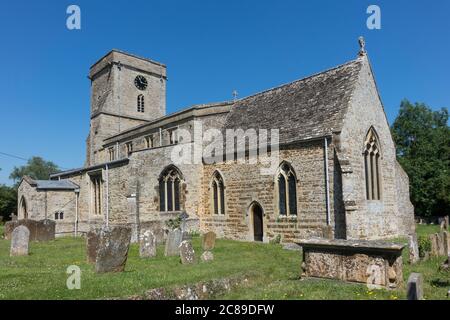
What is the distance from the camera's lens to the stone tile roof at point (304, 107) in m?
16.5

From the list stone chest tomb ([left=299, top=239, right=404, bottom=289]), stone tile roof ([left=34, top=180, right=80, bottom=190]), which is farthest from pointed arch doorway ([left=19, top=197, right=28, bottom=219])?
stone chest tomb ([left=299, top=239, right=404, bottom=289])

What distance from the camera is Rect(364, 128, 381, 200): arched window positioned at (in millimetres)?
17253

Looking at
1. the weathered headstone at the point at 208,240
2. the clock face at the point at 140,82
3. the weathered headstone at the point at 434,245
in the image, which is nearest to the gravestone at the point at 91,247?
the weathered headstone at the point at 208,240

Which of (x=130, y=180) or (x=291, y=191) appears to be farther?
(x=130, y=180)

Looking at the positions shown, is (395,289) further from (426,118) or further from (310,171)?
(426,118)

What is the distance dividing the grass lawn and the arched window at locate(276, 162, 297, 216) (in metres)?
4.60

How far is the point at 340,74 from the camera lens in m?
18.4

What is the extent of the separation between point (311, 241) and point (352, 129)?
8931 millimetres

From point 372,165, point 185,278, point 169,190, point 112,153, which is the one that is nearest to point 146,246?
point 185,278

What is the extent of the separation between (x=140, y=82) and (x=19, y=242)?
26768 millimetres

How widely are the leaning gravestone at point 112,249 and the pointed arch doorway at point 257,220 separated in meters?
9.66

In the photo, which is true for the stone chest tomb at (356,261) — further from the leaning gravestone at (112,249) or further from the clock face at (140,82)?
the clock face at (140,82)

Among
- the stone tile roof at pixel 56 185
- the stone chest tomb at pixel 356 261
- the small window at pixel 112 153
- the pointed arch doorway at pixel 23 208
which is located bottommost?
the stone chest tomb at pixel 356 261
